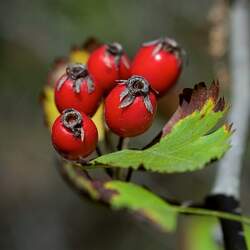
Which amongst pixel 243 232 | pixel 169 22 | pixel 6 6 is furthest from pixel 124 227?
pixel 243 232

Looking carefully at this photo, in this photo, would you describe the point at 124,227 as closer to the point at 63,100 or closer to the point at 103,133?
the point at 103,133

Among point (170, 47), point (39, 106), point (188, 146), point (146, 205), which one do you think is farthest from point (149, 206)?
point (39, 106)

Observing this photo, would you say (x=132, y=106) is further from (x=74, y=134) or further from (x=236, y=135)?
→ (x=236, y=135)

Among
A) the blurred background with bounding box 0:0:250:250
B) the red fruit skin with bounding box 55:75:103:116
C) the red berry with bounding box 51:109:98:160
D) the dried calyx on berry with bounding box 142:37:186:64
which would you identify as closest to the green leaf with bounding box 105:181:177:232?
the red berry with bounding box 51:109:98:160

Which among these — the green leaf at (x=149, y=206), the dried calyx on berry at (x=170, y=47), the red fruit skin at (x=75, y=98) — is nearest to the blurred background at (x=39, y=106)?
the dried calyx on berry at (x=170, y=47)

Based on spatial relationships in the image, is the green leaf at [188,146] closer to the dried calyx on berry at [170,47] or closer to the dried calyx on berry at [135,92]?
the dried calyx on berry at [135,92]

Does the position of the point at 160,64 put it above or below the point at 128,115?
above
